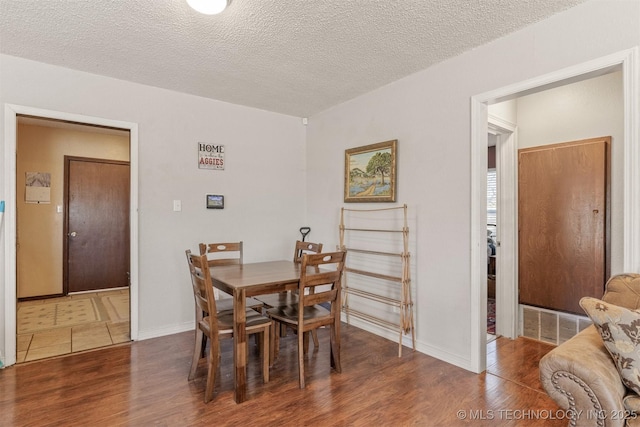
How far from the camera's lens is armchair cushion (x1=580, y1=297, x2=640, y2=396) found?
1.44 metres

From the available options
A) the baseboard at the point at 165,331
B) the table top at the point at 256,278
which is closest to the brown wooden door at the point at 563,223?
the table top at the point at 256,278

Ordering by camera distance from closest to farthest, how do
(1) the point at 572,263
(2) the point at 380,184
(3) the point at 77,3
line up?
1. (3) the point at 77,3
2. (1) the point at 572,263
3. (2) the point at 380,184

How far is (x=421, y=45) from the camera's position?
8.54 ft

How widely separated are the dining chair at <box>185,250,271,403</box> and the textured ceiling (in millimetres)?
1558

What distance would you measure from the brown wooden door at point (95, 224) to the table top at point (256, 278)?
3.33m

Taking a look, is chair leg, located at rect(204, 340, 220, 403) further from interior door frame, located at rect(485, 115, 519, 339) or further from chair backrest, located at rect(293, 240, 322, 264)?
interior door frame, located at rect(485, 115, 519, 339)

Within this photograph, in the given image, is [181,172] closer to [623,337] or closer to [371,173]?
[371,173]

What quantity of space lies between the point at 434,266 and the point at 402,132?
1.28 metres

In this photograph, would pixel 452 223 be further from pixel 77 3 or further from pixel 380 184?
pixel 77 3

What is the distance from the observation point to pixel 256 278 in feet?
8.36

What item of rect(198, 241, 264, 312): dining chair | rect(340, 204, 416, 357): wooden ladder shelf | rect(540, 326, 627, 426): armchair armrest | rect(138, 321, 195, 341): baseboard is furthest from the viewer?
rect(138, 321, 195, 341): baseboard

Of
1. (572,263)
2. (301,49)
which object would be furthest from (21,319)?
(572,263)

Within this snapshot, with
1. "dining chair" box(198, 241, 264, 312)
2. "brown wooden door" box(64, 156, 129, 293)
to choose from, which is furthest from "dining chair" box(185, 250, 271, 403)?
"brown wooden door" box(64, 156, 129, 293)

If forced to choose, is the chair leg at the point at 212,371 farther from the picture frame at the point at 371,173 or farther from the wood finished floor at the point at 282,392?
the picture frame at the point at 371,173
